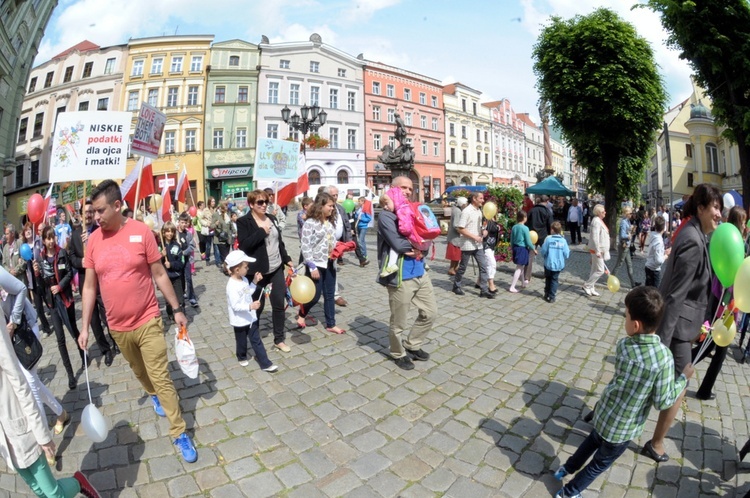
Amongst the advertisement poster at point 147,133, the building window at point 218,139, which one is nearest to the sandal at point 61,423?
the advertisement poster at point 147,133

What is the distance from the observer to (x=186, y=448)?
2.85m

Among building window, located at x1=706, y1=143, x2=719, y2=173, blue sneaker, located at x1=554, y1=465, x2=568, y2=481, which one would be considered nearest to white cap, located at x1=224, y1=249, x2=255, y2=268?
blue sneaker, located at x1=554, y1=465, x2=568, y2=481

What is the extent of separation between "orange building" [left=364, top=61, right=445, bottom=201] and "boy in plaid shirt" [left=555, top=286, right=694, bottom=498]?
125 ft

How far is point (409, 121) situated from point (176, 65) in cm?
2515

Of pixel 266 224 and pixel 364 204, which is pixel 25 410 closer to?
pixel 266 224

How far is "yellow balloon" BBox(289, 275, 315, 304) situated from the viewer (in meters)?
4.74

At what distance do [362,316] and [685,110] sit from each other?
4837cm

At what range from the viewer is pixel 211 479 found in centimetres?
265

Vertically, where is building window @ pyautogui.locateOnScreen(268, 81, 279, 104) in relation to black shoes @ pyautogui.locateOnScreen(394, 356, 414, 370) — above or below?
above

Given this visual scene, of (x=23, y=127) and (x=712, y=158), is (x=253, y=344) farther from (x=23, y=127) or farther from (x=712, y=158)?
(x=23, y=127)

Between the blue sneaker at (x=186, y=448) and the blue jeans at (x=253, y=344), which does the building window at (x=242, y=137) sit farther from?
the blue sneaker at (x=186, y=448)

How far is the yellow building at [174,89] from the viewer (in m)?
36.4

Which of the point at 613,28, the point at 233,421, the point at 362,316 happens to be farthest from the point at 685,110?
the point at 233,421

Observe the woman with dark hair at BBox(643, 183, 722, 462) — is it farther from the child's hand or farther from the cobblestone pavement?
the cobblestone pavement
